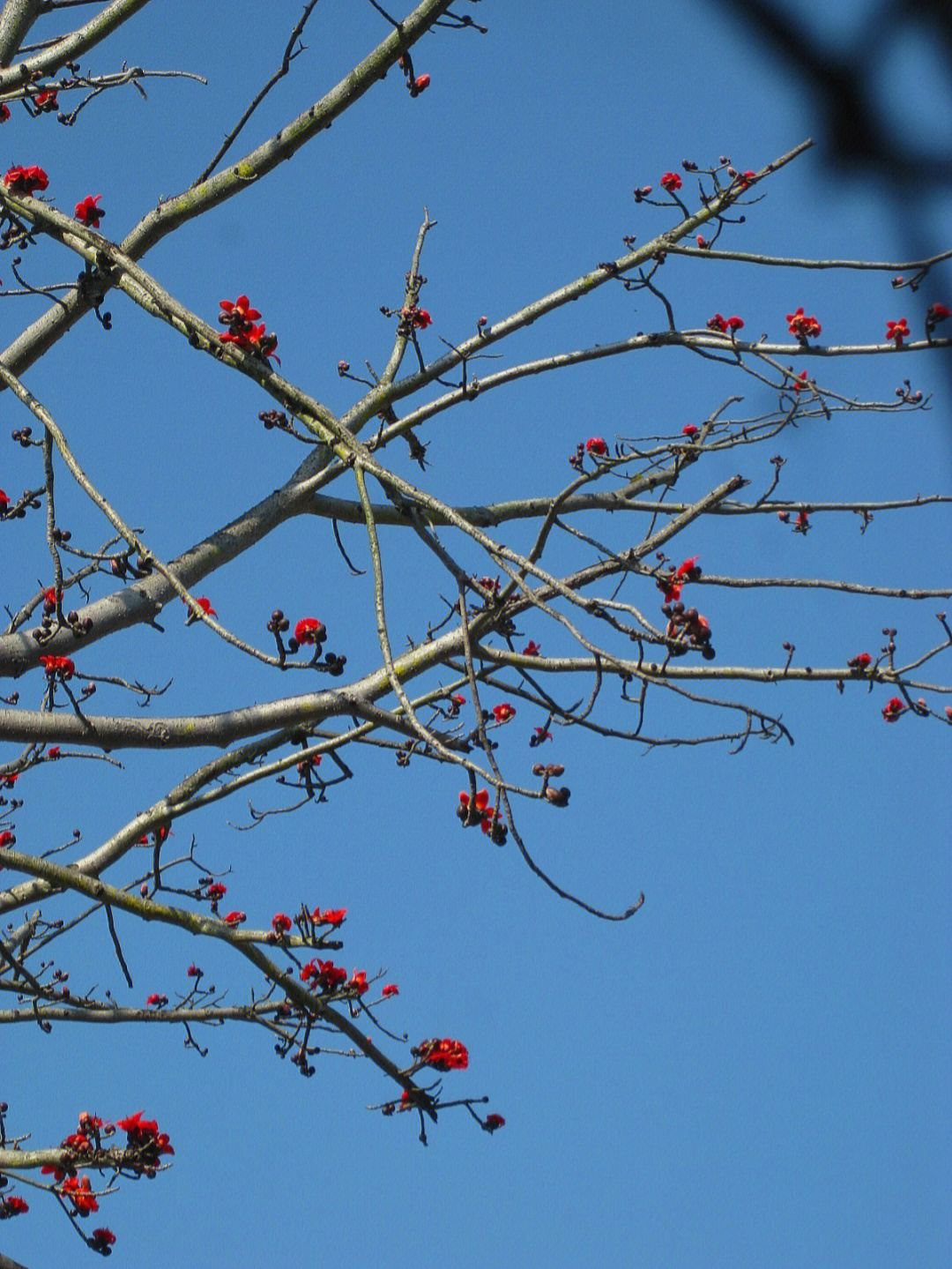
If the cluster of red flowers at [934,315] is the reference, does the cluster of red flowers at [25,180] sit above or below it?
above

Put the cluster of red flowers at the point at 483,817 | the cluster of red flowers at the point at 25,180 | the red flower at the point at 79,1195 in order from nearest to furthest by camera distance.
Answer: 1. the cluster of red flowers at the point at 483,817
2. the cluster of red flowers at the point at 25,180
3. the red flower at the point at 79,1195

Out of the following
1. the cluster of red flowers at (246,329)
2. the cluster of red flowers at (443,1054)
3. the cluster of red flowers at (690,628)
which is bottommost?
the cluster of red flowers at (443,1054)

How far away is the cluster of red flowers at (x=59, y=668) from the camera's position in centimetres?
351

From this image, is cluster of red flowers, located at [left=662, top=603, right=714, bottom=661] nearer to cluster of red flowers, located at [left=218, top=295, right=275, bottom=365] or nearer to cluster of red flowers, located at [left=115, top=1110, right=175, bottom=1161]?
cluster of red flowers, located at [left=218, top=295, right=275, bottom=365]

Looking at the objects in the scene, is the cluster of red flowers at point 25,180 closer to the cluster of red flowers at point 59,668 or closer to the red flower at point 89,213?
the red flower at point 89,213

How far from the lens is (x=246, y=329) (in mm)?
3496

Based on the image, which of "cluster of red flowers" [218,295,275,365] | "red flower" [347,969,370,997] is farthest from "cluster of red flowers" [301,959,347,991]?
"cluster of red flowers" [218,295,275,365]

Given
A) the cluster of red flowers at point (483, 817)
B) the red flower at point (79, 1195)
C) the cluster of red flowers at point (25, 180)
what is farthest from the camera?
the red flower at point (79, 1195)

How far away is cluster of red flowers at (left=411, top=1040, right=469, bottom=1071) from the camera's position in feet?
13.8

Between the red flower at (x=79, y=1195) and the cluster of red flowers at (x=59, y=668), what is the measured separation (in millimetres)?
2172

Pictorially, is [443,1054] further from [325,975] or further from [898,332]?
[898,332]

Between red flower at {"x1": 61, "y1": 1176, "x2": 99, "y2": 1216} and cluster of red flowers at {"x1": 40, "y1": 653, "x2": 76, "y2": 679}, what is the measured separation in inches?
85.5

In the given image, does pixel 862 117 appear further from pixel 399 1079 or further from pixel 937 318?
pixel 399 1079

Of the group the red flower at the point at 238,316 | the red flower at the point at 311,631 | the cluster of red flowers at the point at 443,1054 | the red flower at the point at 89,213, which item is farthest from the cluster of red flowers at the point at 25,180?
the cluster of red flowers at the point at 443,1054
